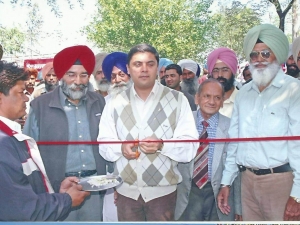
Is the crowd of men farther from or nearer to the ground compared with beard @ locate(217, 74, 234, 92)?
nearer to the ground

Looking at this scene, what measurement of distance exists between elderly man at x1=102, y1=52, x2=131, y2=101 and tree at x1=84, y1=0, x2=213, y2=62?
682 centimetres

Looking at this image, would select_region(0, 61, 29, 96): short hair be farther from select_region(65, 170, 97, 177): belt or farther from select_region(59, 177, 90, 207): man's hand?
select_region(65, 170, 97, 177): belt

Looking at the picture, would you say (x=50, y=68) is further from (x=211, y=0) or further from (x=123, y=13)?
(x=123, y=13)

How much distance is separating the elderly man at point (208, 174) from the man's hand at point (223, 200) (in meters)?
0.04

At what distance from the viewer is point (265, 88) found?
2775mm

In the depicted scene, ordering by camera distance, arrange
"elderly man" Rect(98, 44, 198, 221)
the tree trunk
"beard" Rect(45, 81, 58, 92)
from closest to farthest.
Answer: "elderly man" Rect(98, 44, 198, 221), "beard" Rect(45, 81, 58, 92), the tree trunk

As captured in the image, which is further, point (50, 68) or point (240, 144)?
point (50, 68)

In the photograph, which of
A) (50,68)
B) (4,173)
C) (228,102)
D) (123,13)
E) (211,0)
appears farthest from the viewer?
(123,13)

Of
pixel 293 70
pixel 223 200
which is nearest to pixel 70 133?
pixel 223 200

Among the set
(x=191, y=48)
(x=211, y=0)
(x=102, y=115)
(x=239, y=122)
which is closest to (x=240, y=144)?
(x=239, y=122)

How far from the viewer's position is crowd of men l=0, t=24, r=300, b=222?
2.56 metres

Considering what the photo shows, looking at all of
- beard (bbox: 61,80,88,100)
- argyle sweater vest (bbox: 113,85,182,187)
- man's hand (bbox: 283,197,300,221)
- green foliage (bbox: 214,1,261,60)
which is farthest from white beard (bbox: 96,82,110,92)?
green foliage (bbox: 214,1,261,60)

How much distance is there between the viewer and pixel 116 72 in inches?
163

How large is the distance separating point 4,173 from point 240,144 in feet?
5.24
